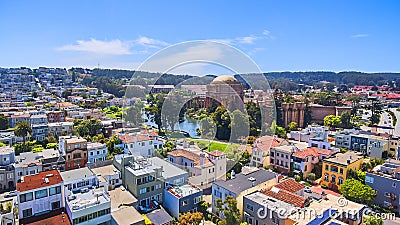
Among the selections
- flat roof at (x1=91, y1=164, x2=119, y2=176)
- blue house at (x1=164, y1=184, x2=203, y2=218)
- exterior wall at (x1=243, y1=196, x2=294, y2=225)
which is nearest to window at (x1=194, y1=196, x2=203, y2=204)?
blue house at (x1=164, y1=184, x2=203, y2=218)

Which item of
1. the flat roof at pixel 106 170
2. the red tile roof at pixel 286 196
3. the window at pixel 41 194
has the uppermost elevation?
the window at pixel 41 194

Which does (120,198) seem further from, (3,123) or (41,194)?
(3,123)

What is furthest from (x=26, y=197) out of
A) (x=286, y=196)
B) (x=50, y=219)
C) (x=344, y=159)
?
(x=344, y=159)

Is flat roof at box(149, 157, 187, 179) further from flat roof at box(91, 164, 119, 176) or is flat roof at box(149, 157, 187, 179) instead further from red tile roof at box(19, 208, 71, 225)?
red tile roof at box(19, 208, 71, 225)

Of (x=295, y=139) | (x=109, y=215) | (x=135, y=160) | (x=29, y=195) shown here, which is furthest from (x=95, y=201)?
(x=295, y=139)

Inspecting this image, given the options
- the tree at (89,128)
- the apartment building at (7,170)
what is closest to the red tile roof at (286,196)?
the apartment building at (7,170)

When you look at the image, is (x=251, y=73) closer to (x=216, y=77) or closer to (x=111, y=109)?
(x=216, y=77)

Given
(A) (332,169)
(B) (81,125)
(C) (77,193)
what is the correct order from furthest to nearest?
(B) (81,125) → (A) (332,169) → (C) (77,193)

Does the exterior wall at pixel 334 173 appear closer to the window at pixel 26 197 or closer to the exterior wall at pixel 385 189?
the exterior wall at pixel 385 189
